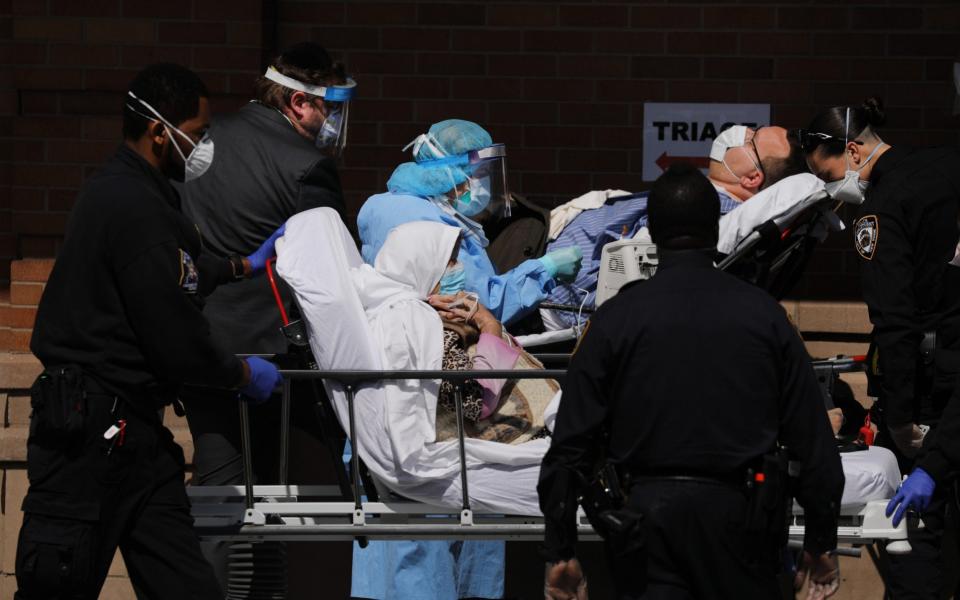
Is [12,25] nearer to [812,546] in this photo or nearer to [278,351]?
[278,351]

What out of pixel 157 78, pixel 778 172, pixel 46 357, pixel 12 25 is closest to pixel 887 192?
pixel 778 172

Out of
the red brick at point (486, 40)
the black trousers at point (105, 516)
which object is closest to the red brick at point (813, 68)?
the red brick at point (486, 40)

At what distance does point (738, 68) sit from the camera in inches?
259

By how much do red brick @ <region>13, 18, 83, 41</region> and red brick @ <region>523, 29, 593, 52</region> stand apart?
1.89 metres

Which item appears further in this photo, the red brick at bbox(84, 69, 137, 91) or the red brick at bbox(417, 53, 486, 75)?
the red brick at bbox(417, 53, 486, 75)

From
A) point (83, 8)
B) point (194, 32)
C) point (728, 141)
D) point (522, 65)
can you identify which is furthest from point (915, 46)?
point (83, 8)

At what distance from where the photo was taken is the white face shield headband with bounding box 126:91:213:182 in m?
4.05

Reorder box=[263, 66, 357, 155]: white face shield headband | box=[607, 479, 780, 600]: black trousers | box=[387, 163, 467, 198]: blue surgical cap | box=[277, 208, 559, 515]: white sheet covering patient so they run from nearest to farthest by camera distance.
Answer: box=[607, 479, 780, 600]: black trousers, box=[277, 208, 559, 515]: white sheet covering patient, box=[263, 66, 357, 155]: white face shield headband, box=[387, 163, 467, 198]: blue surgical cap

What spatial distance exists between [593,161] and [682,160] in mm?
384

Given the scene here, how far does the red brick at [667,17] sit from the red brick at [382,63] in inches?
38.6

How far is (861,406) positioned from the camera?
5758mm

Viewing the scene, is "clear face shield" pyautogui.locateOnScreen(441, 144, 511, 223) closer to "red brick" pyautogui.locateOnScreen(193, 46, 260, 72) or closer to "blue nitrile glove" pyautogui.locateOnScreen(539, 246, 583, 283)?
"blue nitrile glove" pyautogui.locateOnScreen(539, 246, 583, 283)

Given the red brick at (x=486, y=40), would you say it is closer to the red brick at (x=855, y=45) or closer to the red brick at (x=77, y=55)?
the red brick at (x=855, y=45)

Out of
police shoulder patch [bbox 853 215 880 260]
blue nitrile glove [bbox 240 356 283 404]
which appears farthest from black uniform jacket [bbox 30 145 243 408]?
police shoulder patch [bbox 853 215 880 260]
